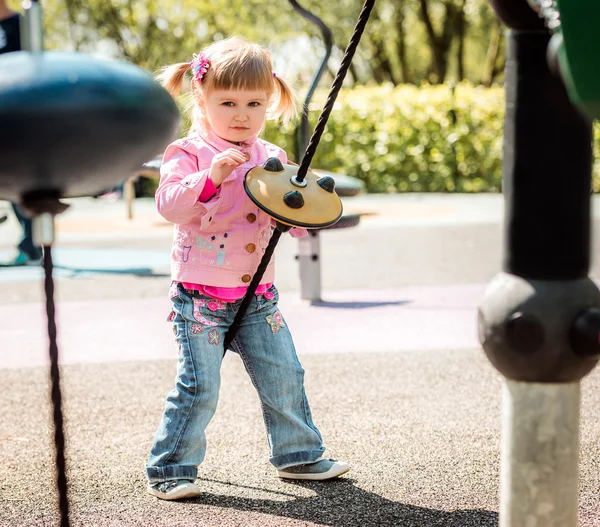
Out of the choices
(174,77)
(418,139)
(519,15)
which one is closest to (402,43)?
(418,139)

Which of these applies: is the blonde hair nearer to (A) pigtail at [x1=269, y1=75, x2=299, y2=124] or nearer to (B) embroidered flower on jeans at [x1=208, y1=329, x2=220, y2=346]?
(A) pigtail at [x1=269, y1=75, x2=299, y2=124]

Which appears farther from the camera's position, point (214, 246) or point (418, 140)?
point (418, 140)

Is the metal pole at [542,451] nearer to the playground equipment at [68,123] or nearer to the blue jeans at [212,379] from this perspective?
the playground equipment at [68,123]

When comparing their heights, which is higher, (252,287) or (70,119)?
(70,119)

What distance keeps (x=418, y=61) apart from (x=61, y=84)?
109 feet

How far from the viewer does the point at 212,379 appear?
8.21 feet

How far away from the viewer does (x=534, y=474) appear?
4.49 feet

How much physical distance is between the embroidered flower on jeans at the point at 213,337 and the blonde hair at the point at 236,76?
1.81 ft

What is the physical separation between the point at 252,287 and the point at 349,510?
0.62 meters

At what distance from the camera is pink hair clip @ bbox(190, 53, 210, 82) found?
8.19ft

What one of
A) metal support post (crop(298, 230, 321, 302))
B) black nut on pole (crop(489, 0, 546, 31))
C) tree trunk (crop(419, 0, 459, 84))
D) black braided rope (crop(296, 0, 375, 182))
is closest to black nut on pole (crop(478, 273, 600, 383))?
black nut on pole (crop(489, 0, 546, 31))

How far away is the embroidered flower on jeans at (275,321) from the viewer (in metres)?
2.55

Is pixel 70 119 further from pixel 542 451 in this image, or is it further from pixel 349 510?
pixel 349 510

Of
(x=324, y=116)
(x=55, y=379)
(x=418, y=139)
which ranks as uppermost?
(x=324, y=116)
